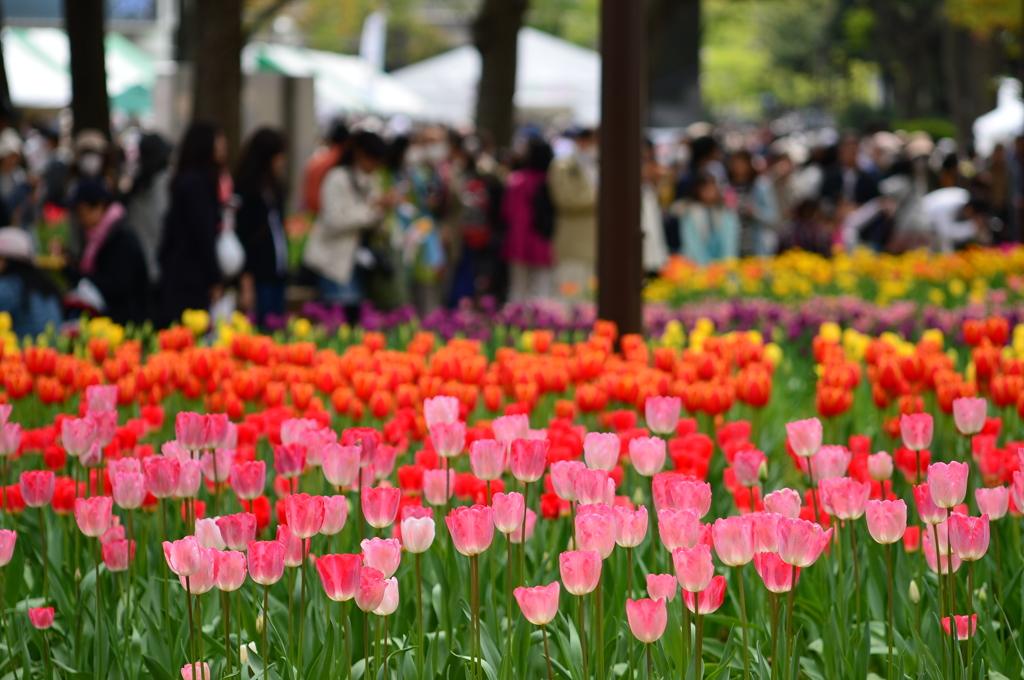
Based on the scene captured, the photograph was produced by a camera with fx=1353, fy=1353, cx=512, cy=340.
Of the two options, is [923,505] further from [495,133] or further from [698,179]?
[495,133]

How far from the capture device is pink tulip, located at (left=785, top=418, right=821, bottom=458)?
8.75 ft

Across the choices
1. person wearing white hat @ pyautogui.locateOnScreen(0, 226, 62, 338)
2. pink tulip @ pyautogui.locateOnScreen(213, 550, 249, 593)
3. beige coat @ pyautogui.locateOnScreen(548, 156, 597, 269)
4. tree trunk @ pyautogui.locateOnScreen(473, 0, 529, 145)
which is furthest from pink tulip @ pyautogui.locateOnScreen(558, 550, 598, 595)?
Answer: tree trunk @ pyautogui.locateOnScreen(473, 0, 529, 145)

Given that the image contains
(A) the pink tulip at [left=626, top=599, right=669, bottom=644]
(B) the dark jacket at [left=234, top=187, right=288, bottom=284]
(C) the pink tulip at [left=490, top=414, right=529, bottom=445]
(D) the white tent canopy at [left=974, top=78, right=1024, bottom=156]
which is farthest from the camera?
(D) the white tent canopy at [left=974, top=78, right=1024, bottom=156]

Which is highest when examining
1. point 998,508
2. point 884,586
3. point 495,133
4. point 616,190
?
point 495,133

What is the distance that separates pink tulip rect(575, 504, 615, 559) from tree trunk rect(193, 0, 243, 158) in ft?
34.2

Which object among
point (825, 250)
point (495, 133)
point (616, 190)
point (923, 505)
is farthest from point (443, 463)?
point (495, 133)

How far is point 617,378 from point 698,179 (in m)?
8.58

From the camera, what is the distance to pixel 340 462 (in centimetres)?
238

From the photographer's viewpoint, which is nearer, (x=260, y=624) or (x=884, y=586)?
(x=260, y=624)

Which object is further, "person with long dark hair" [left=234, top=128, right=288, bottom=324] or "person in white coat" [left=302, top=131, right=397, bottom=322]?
"person in white coat" [left=302, top=131, right=397, bottom=322]

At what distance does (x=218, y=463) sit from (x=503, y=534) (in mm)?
610

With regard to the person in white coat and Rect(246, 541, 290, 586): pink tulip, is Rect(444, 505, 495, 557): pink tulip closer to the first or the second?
Rect(246, 541, 290, 586): pink tulip

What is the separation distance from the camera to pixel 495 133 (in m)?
15.9

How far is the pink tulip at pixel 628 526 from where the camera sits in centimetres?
204
